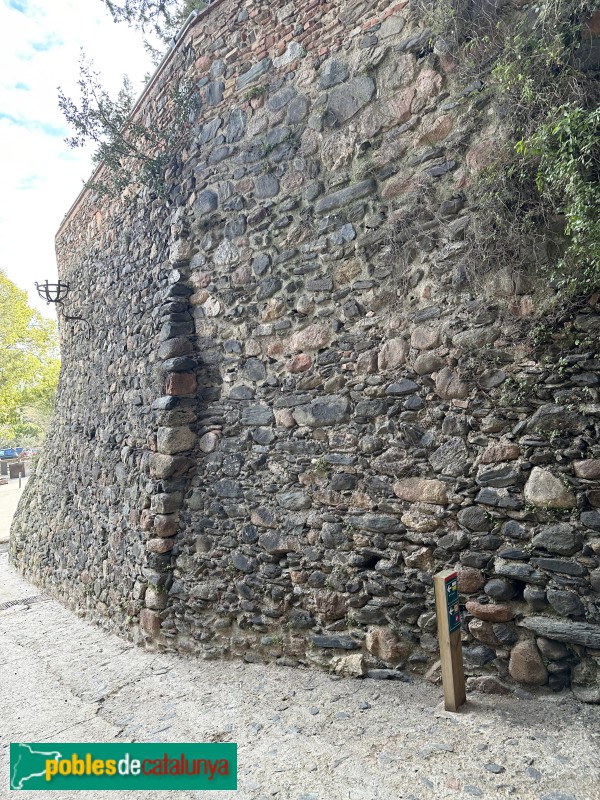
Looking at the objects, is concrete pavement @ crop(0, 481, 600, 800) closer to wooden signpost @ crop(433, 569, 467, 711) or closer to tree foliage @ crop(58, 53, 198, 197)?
wooden signpost @ crop(433, 569, 467, 711)

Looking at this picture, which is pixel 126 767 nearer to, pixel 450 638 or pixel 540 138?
pixel 450 638

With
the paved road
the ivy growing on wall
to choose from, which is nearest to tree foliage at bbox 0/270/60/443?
the paved road

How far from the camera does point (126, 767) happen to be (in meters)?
2.82

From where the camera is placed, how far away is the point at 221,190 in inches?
173

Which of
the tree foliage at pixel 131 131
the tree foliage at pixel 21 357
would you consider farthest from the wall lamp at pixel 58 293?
the tree foliage at pixel 21 357

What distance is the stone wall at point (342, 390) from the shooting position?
2.71m

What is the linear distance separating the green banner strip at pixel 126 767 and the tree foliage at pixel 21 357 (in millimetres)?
14942

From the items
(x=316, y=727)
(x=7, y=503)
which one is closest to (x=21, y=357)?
(x=7, y=503)

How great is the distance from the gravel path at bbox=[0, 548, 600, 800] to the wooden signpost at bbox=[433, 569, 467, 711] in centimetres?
9

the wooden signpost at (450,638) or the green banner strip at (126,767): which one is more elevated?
the wooden signpost at (450,638)

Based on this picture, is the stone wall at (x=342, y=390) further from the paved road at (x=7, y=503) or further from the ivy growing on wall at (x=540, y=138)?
the paved road at (x=7, y=503)

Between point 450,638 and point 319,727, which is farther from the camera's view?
point 319,727

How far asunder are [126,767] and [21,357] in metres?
16.5

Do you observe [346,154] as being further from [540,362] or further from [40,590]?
[40,590]
